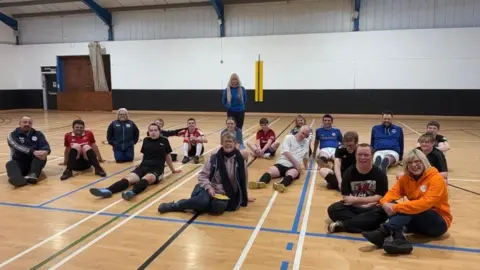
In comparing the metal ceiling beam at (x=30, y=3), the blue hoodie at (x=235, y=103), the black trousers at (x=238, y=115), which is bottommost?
the black trousers at (x=238, y=115)

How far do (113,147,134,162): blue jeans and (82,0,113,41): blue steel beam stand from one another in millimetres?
12707

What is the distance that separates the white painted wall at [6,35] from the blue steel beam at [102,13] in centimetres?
573

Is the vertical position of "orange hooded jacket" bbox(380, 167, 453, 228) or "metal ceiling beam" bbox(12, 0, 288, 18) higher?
"metal ceiling beam" bbox(12, 0, 288, 18)

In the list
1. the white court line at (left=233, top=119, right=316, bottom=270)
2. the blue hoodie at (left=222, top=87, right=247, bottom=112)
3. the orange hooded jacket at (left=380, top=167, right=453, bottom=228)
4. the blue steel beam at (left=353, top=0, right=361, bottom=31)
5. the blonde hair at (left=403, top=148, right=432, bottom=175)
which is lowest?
the white court line at (left=233, top=119, right=316, bottom=270)

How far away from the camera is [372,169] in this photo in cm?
392

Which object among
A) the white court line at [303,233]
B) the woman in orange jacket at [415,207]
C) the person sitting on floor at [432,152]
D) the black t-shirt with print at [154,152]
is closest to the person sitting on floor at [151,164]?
the black t-shirt with print at [154,152]

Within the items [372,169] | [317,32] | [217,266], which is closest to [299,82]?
[317,32]

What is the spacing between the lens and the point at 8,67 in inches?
800

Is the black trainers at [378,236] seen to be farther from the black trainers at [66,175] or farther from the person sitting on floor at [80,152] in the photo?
the black trainers at [66,175]

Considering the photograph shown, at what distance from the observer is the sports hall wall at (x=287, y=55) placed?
50.5 ft

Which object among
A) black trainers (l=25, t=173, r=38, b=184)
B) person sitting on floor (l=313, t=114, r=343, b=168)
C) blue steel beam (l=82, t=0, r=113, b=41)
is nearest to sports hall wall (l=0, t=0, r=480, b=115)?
blue steel beam (l=82, t=0, r=113, b=41)

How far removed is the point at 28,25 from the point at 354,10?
16.7 meters

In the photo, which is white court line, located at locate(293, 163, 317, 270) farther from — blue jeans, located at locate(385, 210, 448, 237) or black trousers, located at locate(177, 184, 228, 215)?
black trousers, located at locate(177, 184, 228, 215)

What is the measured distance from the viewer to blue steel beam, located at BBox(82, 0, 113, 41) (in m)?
17.6
